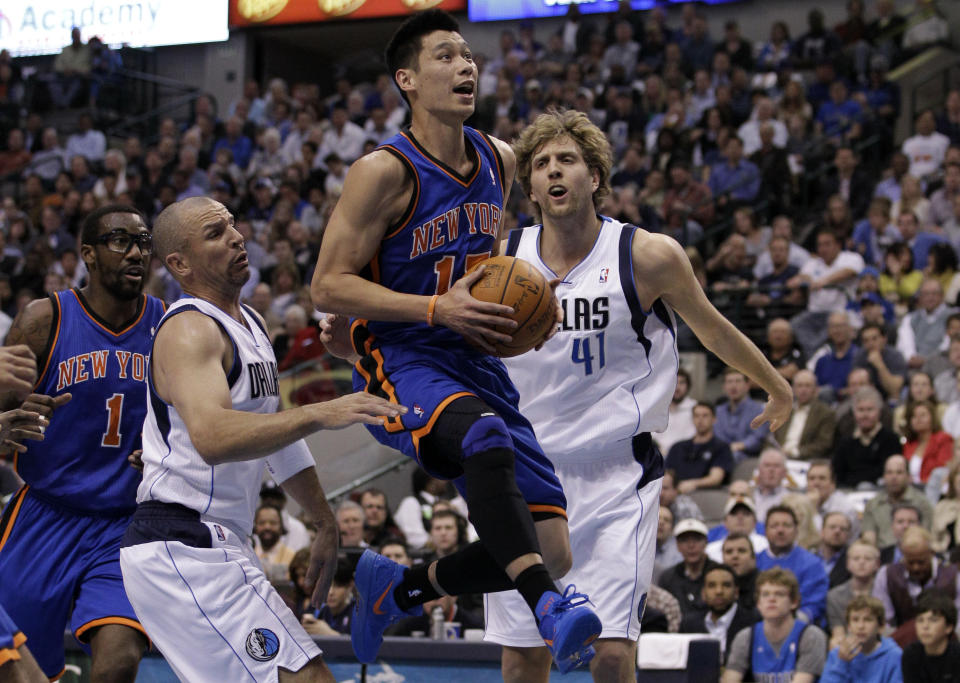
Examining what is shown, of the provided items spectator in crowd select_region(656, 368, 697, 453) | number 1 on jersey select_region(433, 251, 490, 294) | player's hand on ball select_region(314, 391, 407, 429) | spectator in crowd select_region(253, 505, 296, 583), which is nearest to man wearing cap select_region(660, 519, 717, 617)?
spectator in crowd select_region(656, 368, 697, 453)

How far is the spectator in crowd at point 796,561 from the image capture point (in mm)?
8055

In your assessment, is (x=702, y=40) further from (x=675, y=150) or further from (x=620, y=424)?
(x=620, y=424)

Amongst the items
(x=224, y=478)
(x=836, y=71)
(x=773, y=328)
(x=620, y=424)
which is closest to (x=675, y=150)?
(x=836, y=71)

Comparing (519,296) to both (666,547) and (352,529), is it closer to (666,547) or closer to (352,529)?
(666,547)

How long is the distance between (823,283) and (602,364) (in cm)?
732

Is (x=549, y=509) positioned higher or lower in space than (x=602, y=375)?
lower

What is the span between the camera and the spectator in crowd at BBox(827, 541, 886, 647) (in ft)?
26.0

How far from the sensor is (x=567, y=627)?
11.1 feet

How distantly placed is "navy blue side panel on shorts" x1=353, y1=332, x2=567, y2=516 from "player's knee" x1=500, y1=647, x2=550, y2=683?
88 centimetres

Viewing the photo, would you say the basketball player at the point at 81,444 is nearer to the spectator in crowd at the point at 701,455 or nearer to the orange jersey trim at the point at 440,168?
the orange jersey trim at the point at 440,168

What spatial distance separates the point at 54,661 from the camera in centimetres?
484

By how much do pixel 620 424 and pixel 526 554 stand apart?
3.73ft

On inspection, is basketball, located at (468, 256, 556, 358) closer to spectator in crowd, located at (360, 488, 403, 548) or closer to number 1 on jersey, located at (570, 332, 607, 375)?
number 1 on jersey, located at (570, 332, 607, 375)

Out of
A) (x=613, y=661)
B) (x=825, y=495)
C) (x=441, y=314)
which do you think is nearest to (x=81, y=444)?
(x=441, y=314)
